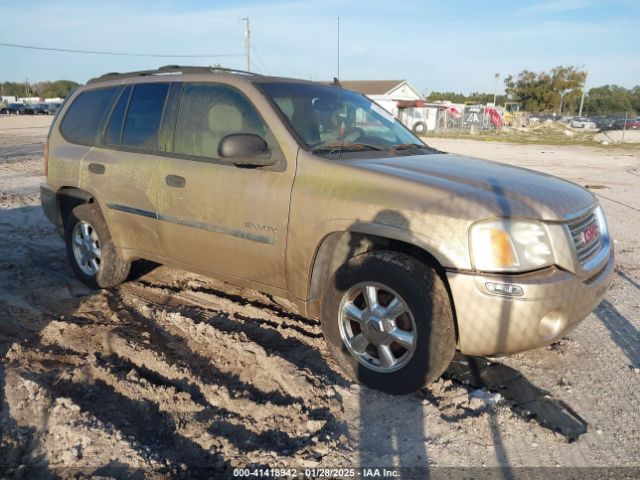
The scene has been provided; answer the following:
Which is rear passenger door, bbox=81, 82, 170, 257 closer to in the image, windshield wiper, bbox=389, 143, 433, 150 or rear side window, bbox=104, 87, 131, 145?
rear side window, bbox=104, 87, 131, 145

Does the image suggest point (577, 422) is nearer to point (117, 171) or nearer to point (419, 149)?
point (419, 149)

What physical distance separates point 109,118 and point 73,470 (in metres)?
3.20

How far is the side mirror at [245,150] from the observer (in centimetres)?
349

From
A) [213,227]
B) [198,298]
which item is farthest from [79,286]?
[213,227]

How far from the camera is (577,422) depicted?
9.95ft

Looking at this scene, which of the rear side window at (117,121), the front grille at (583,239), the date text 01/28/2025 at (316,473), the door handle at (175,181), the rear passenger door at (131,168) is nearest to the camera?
the date text 01/28/2025 at (316,473)

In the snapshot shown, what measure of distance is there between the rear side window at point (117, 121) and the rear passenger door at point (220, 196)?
73cm

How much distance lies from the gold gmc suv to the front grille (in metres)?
0.02

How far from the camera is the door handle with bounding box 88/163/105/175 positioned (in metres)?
4.68

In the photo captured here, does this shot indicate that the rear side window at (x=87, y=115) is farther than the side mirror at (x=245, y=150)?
Yes

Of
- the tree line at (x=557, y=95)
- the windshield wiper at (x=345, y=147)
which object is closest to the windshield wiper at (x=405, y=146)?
the windshield wiper at (x=345, y=147)

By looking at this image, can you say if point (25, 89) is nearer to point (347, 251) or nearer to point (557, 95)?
point (557, 95)

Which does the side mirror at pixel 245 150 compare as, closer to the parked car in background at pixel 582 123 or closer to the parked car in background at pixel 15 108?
the parked car in background at pixel 582 123

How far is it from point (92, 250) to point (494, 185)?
12.1 feet
